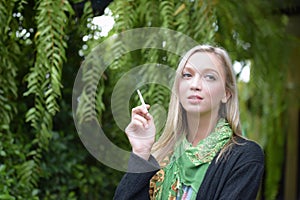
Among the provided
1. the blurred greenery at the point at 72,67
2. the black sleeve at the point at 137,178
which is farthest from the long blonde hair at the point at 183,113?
the blurred greenery at the point at 72,67

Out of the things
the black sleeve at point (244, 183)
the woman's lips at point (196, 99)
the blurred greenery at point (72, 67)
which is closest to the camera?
the black sleeve at point (244, 183)

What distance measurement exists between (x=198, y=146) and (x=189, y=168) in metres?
0.05

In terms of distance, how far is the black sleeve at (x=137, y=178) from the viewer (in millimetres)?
1493

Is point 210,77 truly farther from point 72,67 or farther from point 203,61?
point 72,67

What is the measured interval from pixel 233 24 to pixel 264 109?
0.75 m

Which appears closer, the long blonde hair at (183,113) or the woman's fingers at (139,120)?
the woman's fingers at (139,120)

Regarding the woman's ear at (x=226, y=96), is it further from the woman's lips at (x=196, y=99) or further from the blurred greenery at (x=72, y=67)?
the blurred greenery at (x=72, y=67)

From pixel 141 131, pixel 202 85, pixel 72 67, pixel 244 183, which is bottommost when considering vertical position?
pixel 244 183

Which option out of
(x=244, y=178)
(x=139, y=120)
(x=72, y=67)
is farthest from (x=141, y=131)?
(x=72, y=67)

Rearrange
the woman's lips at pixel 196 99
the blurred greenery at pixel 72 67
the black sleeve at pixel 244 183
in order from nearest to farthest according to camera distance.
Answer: the black sleeve at pixel 244 183 < the woman's lips at pixel 196 99 < the blurred greenery at pixel 72 67

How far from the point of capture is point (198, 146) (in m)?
1.53

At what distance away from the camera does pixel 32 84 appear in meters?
2.40

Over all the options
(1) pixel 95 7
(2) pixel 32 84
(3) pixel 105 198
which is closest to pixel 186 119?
(2) pixel 32 84

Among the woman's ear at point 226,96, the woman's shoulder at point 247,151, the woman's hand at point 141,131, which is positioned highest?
the woman's ear at point 226,96
